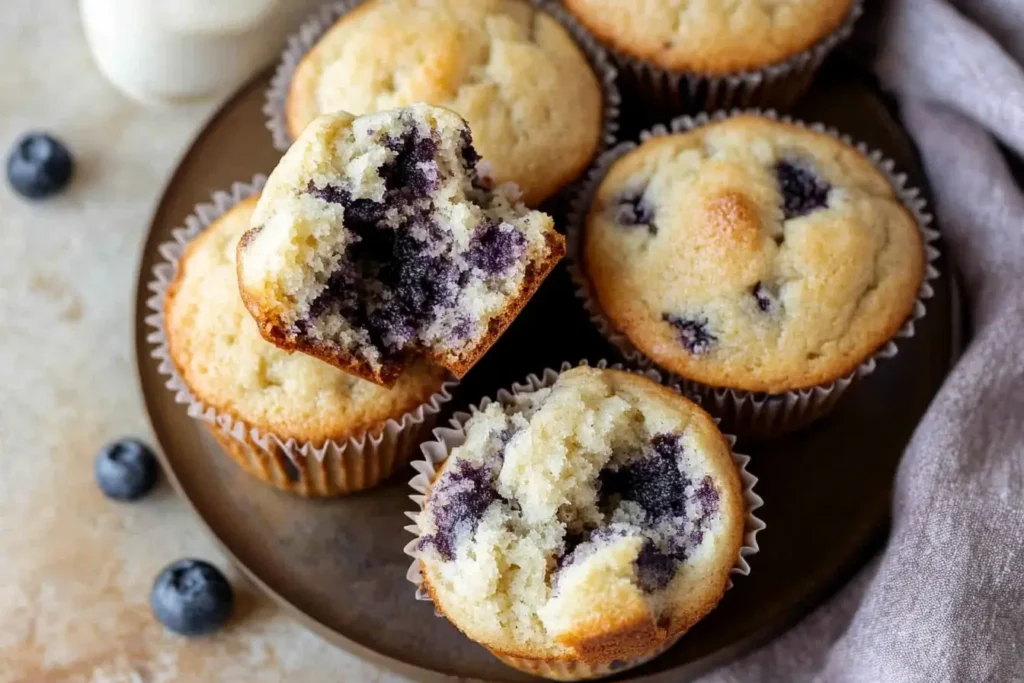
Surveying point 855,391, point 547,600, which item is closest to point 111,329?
point 547,600

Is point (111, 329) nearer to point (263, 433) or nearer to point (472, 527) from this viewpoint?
point (263, 433)

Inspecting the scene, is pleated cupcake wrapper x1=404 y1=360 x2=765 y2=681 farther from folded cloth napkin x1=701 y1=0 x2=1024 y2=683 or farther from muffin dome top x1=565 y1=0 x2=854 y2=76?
muffin dome top x1=565 y1=0 x2=854 y2=76

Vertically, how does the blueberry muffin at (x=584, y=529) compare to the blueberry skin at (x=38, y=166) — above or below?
above

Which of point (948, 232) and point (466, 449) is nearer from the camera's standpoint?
point (466, 449)

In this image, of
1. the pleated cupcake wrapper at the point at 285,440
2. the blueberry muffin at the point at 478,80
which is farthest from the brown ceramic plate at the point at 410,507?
the blueberry muffin at the point at 478,80

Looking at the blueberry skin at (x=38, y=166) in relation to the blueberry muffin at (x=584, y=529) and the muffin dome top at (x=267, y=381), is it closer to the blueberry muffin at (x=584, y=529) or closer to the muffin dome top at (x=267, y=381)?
the muffin dome top at (x=267, y=381)

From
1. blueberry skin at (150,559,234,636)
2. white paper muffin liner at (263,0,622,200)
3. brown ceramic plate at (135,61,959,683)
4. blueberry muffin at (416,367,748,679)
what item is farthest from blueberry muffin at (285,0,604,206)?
blueberry skin at (150,559,234,636)

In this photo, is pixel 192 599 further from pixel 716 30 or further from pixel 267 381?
pixel 716 30
